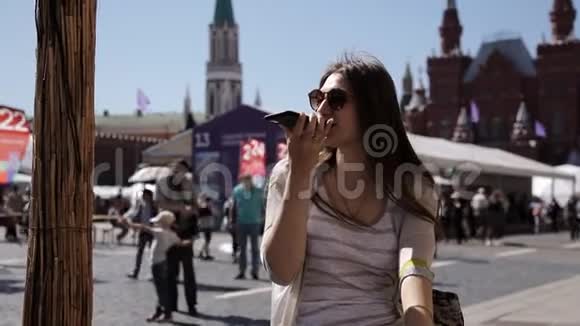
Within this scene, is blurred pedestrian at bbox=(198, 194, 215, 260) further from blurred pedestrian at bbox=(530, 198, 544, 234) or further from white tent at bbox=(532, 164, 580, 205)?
white tent at bbox=(532, 164, 580, 205)

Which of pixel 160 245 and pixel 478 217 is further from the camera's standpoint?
pixel 478 217

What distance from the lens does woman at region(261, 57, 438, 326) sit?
6.85 ft

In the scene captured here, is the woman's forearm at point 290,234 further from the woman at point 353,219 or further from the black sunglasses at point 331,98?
the black sunglasses at point 331,98

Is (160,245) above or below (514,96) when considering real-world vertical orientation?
below

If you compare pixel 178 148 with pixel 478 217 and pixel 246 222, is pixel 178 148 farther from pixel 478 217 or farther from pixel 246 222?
pixel 246 222

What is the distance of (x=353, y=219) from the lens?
7.30ft

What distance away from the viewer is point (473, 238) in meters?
26.0

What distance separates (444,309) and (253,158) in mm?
21867

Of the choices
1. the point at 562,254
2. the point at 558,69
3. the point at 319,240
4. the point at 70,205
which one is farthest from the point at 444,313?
the point at 558,69

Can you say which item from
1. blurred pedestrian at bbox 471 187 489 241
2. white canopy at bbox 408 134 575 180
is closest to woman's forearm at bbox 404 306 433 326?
blurred pedestrian at bbox 471 187 489 241

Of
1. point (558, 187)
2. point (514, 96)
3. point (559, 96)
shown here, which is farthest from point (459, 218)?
point (514, 96)

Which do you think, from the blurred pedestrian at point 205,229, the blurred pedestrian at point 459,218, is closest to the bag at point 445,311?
the blurred pedestrian at point 205,229

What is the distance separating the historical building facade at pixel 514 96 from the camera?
6806cm

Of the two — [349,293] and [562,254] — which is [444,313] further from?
[562,254]
